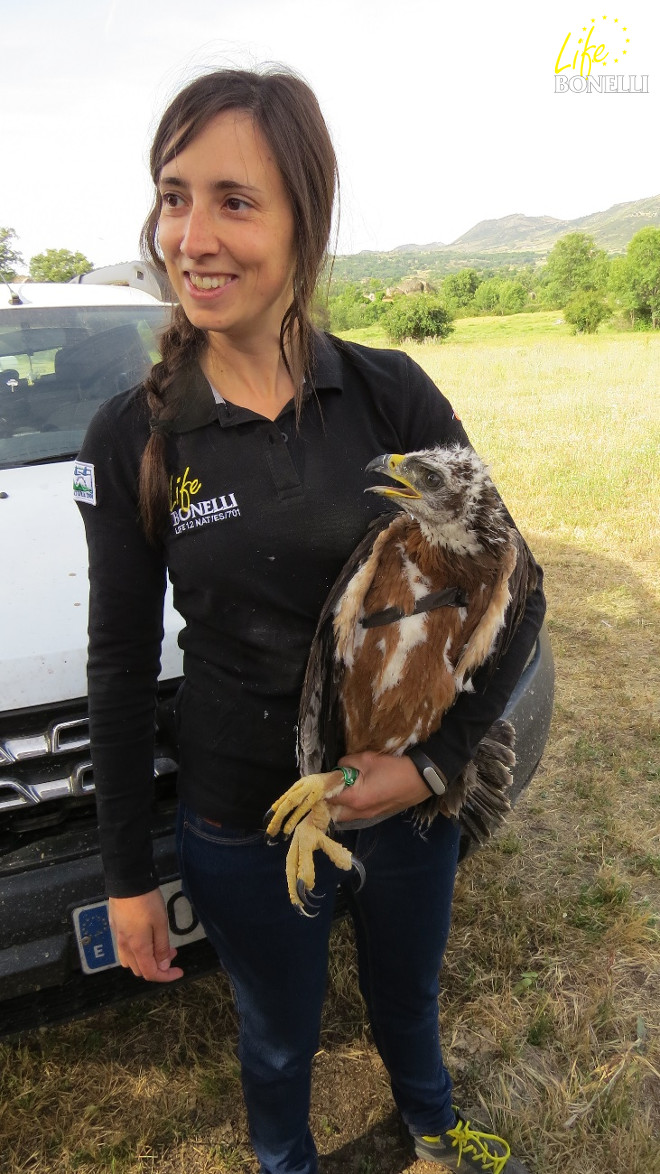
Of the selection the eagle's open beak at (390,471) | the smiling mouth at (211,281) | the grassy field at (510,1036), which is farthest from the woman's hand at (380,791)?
the grassy field at (510,1036)

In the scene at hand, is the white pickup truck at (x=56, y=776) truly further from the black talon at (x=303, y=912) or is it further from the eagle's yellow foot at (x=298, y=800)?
the eagle's yellow foot at (x=298, y=800)

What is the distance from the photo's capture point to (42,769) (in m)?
1.95

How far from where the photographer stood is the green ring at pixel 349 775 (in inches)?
57.8

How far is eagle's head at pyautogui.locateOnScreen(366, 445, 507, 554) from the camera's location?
1.42 m

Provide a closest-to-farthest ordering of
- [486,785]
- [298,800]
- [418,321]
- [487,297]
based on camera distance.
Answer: [298,800] < [486,785] < [418,321] < [487,297]

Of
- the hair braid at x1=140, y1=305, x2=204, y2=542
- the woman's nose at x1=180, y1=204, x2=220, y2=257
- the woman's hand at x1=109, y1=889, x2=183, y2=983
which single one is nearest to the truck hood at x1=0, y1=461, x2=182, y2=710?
the woman's hand at x1=109, y1=889, x2=183, y2=983

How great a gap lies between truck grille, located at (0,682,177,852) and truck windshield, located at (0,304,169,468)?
59.8 inches

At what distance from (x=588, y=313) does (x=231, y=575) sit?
46328 millimetres

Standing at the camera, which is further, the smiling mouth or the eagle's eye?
the eagle's eye

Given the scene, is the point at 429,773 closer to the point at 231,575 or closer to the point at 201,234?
the point at 231,575

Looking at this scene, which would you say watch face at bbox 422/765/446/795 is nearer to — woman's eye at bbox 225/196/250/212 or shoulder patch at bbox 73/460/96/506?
shoulder patch at bbox 73/460/96/506

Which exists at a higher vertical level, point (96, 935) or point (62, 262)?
point (62, 262)

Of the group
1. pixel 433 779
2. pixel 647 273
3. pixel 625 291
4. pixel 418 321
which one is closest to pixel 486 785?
pixel 433 779

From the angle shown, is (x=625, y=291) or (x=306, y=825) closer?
(x=306, y=825)
